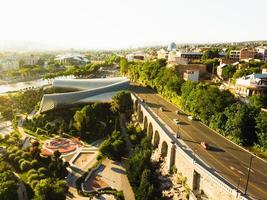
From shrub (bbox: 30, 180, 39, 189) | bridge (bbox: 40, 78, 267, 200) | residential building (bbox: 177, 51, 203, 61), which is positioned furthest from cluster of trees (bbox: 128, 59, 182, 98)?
shrub (bbox: 30, 180, 39, 189)

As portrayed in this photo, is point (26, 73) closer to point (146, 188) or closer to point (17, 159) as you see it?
point (17, 159)

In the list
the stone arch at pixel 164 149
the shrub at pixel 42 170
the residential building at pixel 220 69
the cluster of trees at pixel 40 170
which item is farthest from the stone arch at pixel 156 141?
the residential building at pixel 220 69

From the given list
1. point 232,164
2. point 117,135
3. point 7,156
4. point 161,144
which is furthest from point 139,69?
point 232,164

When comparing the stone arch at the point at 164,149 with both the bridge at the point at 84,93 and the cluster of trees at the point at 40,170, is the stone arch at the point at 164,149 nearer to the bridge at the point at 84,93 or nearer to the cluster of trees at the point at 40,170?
the cluster of trees at the point at 40,170

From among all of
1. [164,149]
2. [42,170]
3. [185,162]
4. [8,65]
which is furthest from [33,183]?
[8,65]

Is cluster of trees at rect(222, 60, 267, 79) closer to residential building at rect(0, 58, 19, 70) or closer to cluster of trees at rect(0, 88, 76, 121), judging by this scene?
cluster of trees at rect(0, 88, 76, 121)

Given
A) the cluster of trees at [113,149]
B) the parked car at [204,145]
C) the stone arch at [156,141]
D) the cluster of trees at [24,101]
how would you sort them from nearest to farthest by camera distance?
the parked car at [204,145] → the stone arch at [156,141] → the cluster of trees at [113,149] → the cluster of trees at [24,101]
